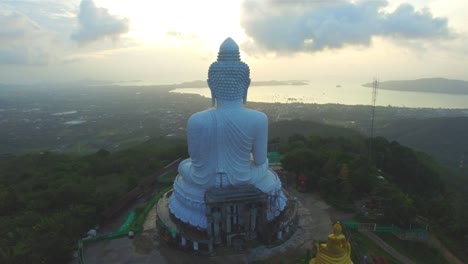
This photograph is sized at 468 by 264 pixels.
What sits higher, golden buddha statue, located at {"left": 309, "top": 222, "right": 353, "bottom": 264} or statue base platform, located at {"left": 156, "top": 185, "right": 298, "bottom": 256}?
golden buddha statue, located at {"left": 309, "top": 222, "right": 353, "bottom": 264}

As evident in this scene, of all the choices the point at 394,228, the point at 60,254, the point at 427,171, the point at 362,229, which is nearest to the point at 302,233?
the point at 362,229

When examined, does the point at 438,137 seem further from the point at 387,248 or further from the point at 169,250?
the point at 169,250

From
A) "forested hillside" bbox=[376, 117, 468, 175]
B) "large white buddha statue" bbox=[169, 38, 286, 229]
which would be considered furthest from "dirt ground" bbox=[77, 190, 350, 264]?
"forested hillside" bbox=[376, 117, 468, 175]

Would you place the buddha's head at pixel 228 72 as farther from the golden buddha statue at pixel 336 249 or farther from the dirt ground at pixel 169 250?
the golden buddha statue at pixel 336 249

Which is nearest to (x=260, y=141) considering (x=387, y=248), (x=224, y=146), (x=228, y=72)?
(x=224, y=146)

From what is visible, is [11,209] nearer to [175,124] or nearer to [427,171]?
[427,171]

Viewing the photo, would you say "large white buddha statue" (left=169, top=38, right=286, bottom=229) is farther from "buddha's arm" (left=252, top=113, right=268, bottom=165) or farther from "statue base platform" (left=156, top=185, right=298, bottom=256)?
"statue base platform" (left=156, top=185, right=298, bottom=256)

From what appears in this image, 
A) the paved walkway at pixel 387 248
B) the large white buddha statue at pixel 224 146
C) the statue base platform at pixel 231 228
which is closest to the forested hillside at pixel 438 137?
the paved walkway at pixel 387 248
